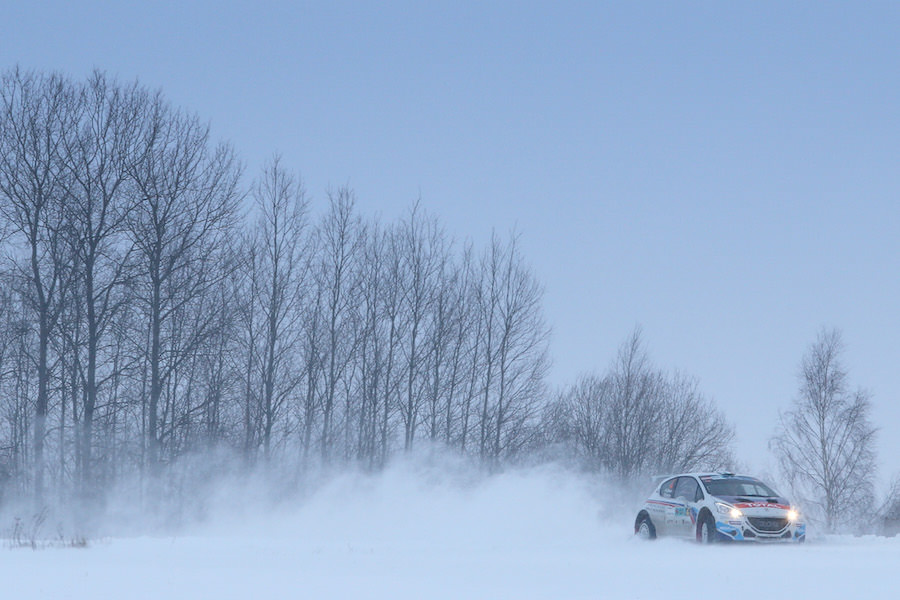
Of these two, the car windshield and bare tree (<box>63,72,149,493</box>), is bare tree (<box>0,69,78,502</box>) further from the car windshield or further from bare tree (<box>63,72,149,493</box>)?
the car windshield

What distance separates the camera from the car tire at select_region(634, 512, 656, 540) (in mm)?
22516

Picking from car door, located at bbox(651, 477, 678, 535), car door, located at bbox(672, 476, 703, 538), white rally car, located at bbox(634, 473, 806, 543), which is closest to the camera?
white rally car, located at bbox(634, 473, 806, 543)

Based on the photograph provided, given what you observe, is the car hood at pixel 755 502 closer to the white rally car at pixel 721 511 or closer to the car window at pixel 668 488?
the white rally car at pixel 721 511

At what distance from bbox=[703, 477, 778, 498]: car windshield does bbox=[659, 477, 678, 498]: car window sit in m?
1.15

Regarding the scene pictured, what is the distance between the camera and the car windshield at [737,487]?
818 inches

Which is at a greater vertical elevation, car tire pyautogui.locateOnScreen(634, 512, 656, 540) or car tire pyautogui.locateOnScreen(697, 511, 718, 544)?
car tire pyautogui.locateOnScreen(697, 511, 718, 544)

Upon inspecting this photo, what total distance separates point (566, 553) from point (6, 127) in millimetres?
23308

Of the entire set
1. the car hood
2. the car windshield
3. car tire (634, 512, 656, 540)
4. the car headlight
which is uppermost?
the car windshield

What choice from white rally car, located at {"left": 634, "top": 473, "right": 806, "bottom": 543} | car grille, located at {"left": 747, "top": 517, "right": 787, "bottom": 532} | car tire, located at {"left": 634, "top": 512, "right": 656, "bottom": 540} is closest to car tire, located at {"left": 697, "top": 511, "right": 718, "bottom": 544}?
white rally car, located at {"left": 634, "top": 473, "right": 806, "bottom": 543}

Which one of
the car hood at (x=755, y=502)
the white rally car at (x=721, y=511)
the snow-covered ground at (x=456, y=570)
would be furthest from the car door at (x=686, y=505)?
the car hood at (x=755, y=502)

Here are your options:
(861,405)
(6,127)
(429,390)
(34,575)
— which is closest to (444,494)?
(429,390)

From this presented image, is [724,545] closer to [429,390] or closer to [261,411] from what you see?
[261,411]

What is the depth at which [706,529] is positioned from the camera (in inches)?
797

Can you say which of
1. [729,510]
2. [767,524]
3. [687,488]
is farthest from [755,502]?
[687,488]
